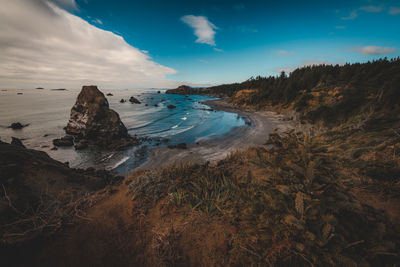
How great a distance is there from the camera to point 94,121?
18500 millimetres

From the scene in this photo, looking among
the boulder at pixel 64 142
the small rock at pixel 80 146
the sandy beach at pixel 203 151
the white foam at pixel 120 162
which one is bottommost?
the white foam at pixel 120 162

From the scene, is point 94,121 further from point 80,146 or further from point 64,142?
point 80,146

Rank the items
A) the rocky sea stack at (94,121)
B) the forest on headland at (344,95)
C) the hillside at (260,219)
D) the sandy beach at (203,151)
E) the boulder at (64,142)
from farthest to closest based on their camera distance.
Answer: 1. the rocky sea stack at (94,121)
2. the boulder at (64,142)
3. the sandy beach at (203,151)
4. the forest on headland at (344,95)
5. the hillside at (260,219)

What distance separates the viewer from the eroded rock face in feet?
60.7

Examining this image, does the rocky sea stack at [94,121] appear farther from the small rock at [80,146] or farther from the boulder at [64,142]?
the small rock at [80,146]

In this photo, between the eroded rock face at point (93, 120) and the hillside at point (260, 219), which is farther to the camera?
the eroded rock face at point (93, 120)

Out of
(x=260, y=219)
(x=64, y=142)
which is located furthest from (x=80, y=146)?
(x=260, y=219)

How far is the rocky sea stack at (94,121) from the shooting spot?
60.6 ft

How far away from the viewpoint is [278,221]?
7.34ft

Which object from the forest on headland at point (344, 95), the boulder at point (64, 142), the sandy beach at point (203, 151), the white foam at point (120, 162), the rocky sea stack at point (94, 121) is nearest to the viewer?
the forest on headland at point (344, 95)

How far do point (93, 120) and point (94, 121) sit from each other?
0.56 ft

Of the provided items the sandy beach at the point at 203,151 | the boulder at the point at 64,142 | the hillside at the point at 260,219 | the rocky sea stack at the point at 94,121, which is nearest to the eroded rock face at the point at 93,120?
the rocky sea stack at the point at 94,121

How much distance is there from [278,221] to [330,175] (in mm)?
1105

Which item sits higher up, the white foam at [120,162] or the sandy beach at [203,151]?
the sandy beach at [203,151]
